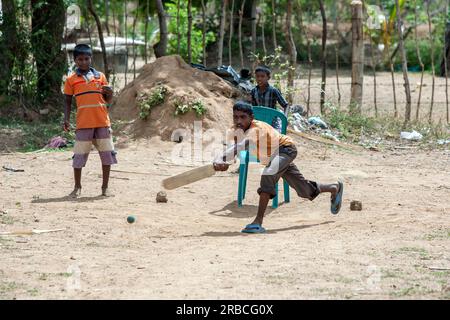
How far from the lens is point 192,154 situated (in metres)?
10.8

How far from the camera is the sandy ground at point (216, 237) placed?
519 cm

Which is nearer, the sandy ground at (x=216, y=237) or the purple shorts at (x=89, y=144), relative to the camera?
the sandy ground at (x=216, y=237)

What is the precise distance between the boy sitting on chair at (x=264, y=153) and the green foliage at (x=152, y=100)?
411cm

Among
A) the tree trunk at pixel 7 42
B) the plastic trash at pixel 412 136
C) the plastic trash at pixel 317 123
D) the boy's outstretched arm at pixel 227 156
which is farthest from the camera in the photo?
the tree trunk at pixel 7 42

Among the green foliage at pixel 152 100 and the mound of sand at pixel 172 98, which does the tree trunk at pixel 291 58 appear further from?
the green foliage at pixel 152 100

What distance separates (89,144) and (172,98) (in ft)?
9.85

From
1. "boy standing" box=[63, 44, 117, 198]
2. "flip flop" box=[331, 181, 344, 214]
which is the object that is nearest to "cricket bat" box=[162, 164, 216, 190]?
"flip flop" box=[331, 181, 344, 214]

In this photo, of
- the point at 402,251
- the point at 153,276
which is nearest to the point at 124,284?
the point at 153,276

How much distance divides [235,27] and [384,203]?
14.7 m

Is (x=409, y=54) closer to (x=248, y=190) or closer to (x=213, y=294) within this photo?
(x=248, y=190)

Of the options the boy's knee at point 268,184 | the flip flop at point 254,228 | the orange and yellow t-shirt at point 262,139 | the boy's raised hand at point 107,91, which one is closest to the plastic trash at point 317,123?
the boy's raised hand at point 107,91

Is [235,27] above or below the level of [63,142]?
above

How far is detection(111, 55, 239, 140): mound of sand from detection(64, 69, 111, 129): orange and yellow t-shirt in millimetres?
2735

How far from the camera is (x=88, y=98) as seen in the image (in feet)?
27.5
